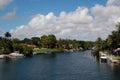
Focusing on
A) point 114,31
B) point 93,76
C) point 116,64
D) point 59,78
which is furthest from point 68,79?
point 114,31

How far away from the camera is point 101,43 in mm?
185625

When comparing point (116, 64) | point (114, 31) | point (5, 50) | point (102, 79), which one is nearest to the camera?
point (102, 79)

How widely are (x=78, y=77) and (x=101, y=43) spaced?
Result: 350ft

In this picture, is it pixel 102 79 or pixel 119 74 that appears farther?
pixel 119 74

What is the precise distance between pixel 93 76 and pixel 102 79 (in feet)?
18.0

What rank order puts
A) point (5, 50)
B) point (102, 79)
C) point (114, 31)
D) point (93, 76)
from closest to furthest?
1. point (102, 79)
2. point (93, 76)
3. point (114, 31)
4. point (5, 50)

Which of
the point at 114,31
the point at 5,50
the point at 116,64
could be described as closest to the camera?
the point at 116,64

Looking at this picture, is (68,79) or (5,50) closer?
(68,79)

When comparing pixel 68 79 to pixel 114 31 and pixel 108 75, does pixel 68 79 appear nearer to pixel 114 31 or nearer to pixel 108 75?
pixel 108 75

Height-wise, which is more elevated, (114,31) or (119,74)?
(114,31)

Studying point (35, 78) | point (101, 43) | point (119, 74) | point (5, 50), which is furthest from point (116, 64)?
point (5, 50)

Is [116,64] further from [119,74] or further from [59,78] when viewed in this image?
[59,78]

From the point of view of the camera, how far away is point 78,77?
8125 centimetres

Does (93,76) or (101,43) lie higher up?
(101,43)
